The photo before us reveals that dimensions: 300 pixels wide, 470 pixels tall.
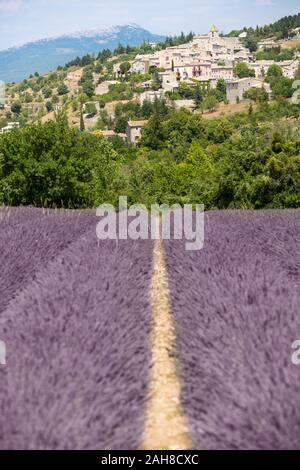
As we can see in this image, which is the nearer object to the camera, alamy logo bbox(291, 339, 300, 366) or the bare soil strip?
the bare soil strip

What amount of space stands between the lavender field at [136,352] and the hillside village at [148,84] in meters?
75.4

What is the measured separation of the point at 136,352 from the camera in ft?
10.9

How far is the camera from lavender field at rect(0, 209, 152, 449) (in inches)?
89.5

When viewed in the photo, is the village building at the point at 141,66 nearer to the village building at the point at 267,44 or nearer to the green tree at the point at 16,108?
the green tree at the point at 16,108

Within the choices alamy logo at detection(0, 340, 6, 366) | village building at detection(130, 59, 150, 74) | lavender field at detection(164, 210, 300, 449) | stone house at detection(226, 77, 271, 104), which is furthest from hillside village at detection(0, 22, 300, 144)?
alamy logo at detection(0, 340, 6, 366)

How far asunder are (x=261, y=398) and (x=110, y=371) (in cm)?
82

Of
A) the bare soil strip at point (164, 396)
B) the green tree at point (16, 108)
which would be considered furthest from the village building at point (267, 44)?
the bare soil strip at point (164, 396)

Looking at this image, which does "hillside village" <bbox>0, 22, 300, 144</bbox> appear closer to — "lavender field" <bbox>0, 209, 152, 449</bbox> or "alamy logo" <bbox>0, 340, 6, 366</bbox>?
"lavender field" <bbox>0, 209, 152, 449</bbox>

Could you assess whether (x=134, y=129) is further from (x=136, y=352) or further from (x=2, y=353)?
(x=2, y=353)

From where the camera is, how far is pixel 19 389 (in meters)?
2.51


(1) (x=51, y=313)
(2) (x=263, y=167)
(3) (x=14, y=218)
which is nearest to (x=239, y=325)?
(1) (x=51, y=313)

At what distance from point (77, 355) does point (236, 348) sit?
894 millimetres

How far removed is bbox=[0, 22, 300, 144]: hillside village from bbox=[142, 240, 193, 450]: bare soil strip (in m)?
75.9

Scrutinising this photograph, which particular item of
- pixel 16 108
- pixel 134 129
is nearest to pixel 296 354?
pixel 134 129
